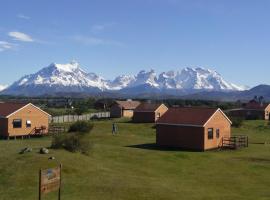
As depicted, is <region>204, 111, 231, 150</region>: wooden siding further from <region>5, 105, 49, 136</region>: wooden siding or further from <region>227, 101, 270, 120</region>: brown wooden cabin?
<region>227, 101, 270, 120</region>: brown wooden cabin

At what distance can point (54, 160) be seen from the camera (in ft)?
113

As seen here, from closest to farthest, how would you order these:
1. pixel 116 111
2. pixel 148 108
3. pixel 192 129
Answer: pixel 192 129 → pixel 148 108 → pixel 116 111

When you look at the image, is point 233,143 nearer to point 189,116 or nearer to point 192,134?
point 192,134

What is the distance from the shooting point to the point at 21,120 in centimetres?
6388

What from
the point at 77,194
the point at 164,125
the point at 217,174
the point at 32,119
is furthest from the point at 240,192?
the point at 32,119

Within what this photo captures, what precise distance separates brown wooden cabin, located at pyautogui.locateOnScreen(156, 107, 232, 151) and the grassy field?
230cm

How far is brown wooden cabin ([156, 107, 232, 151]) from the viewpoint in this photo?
5278cm

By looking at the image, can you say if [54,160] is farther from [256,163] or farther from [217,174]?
[256,163]

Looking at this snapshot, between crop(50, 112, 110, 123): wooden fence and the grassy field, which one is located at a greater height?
crop(50, 112, 110, 123): wooden fence

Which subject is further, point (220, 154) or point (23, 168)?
point (220, 154)

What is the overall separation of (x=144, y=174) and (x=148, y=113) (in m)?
58.5

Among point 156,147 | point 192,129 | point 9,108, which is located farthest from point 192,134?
point 9,108

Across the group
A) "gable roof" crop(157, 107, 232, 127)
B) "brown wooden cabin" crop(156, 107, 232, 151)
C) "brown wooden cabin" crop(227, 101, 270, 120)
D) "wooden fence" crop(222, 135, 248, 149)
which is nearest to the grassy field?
"brown wooden cabin" crop(156, 107, 232, 151)

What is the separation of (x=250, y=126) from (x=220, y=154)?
41094mm
